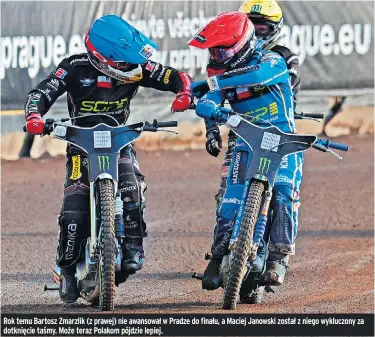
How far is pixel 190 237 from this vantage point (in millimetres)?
11906

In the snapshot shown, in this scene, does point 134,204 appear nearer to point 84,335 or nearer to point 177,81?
point 177,81

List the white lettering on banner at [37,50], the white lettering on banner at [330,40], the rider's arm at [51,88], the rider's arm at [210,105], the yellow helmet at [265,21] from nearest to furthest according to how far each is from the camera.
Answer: the rider's arm at [210,105]
the rider's arm at [51,88]
the yellow helmet at [265,21]
the white lettering on banner at [37,50]
the white lettering on banner at [330,40]

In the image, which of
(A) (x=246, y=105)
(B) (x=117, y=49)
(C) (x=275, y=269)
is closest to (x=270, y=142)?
(A) (x=246, y=105)

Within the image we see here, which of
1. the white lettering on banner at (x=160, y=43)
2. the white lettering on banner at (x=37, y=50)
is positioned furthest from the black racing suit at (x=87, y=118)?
the white lettering on banner at (x=37, y=50)

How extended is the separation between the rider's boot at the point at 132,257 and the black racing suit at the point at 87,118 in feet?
0.03

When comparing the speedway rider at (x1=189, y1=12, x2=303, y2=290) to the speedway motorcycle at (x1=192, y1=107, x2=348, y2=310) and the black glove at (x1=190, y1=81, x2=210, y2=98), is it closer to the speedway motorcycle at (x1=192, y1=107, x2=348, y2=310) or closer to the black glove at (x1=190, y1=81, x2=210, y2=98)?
the black glove at (x1=190, y1=81, x2=210, y2=98)

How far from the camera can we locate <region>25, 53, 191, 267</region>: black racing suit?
26.6 ft

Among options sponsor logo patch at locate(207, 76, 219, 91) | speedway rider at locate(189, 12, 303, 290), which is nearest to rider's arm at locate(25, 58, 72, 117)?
speedway rider at locate(189, 12, 303, 290)

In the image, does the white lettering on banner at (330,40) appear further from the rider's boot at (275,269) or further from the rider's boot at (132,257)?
the rider's boot at (132,257)

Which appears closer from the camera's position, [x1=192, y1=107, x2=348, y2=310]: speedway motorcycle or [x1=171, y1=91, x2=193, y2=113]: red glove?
[x1=192, y1=107, x2=348, y2=310]: speedway motorcycle

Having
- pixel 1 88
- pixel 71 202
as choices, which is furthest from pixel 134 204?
pixel 1 88

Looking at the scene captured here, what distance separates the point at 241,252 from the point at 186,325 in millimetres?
688

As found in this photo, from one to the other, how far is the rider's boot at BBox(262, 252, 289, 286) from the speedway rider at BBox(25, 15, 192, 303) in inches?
35.1

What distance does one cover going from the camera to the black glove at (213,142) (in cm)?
813
